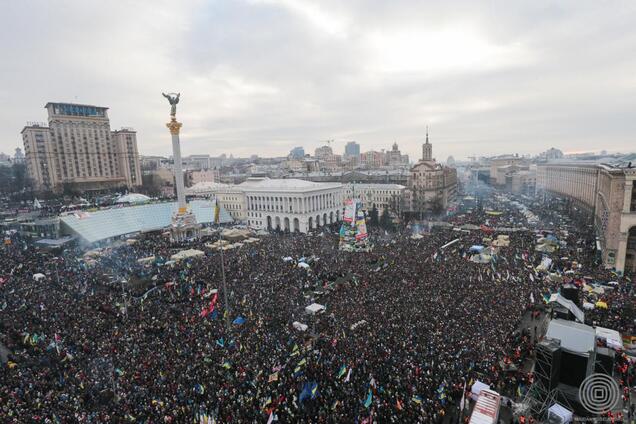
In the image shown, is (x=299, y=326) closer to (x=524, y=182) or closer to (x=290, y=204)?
(x=290, y=204)

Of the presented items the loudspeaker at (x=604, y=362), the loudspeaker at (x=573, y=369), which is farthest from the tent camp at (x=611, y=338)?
the loudspeaker at (x=573, y=369)

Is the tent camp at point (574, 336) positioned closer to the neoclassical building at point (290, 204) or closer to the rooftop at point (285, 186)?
the neoclassical building at point (290, 204)

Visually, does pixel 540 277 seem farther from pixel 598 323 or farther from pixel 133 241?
pixel 133 241

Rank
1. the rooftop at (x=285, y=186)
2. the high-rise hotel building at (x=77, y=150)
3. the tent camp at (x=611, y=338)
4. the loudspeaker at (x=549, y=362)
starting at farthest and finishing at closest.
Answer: the high-rise hotel building at (x=77, y=150)
the rooftop at (x=285, y=186)
the tent camp at (x=611, y=338)
the loudspeaker at (x=549, y=362)

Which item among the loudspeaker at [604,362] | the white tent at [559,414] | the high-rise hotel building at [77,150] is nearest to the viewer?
the white tent at [559,414]

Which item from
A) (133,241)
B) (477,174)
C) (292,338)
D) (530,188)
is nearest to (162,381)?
(292,338)

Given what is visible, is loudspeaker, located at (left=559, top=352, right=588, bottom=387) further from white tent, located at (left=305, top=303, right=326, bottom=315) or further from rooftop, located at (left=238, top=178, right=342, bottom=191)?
rooftop, located at (left=238, top=178, right=342, bottom=191)
